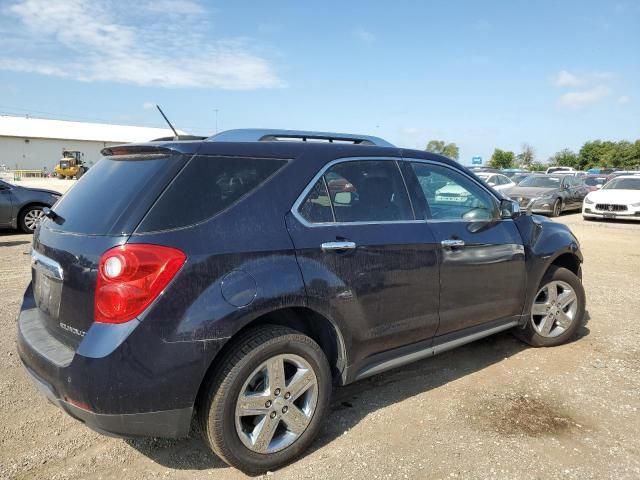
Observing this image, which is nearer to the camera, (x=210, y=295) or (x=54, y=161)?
(x=210, y=295)

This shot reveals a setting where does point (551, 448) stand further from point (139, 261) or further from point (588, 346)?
point (139, 261)

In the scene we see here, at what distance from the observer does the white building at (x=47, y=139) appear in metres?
63.8

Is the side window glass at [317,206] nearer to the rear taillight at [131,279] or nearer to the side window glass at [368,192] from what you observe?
the side window glass at [368,192]

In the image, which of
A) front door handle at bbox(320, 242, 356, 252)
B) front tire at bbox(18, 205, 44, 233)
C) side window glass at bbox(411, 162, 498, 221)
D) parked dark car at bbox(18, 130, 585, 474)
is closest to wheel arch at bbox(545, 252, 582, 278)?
side window glass at bbox(411, 162, 498, 221)

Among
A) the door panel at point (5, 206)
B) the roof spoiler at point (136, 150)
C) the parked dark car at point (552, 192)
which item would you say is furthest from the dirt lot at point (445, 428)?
the parked dark car at point (552, 192)

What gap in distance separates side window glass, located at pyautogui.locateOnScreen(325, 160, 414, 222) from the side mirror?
110 cm

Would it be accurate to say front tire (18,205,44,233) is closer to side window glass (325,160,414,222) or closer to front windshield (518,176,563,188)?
side window glass (325,160,414,222)

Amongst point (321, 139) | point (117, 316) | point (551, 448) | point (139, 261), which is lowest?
point (551, 448)

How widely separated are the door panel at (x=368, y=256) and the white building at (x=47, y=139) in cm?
5913

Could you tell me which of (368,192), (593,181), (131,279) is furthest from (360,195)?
(593,181)

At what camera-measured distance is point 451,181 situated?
4.00 meters

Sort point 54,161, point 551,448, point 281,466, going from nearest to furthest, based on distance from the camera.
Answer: point 281,466, point 551,448, point 54,161

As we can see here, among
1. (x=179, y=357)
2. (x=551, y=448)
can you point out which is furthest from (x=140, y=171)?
(x=551, y=448)

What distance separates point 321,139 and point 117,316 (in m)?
1.78
